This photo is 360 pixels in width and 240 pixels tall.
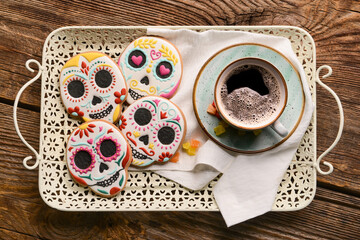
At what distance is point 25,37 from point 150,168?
61 centimetres

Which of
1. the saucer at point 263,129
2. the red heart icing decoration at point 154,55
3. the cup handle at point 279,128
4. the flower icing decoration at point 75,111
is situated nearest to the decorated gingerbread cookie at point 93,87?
the flower icing decoration at point 75,111

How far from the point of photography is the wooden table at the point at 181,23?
3.63 feet

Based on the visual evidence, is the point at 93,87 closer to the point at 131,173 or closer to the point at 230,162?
the point at 131,173

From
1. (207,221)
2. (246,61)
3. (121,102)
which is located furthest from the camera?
(207,221)

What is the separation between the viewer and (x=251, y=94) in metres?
0.90

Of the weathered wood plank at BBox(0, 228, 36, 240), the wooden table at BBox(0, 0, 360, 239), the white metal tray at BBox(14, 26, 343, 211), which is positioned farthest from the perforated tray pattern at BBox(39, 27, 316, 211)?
the weathered wood plank at BBox(0, 228, 36, 240)

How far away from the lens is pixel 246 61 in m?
0.89

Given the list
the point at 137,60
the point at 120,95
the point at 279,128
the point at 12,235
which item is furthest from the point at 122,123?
the point at 12,235

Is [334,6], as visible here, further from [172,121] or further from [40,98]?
[40,98]

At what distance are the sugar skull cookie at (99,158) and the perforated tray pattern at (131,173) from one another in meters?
0.04

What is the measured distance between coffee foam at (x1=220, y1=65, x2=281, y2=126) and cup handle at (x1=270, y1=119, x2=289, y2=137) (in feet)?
0.07

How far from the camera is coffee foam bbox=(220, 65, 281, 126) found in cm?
90

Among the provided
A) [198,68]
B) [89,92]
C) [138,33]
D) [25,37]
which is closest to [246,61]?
[198,68]

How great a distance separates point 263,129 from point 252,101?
0.10 metres
